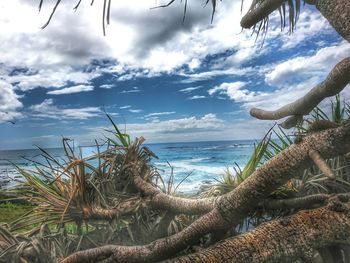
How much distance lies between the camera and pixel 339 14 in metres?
1.97

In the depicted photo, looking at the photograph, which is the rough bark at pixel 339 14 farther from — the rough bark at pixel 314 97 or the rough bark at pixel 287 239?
the rough bark at pixel 287 239

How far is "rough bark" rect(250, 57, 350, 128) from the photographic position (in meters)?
2.18

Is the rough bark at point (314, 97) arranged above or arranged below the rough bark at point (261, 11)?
below

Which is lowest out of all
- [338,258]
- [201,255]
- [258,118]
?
[338,258]

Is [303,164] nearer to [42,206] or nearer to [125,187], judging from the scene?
[125,187]

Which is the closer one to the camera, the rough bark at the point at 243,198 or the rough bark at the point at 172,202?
the rough bark at the point at 243,198

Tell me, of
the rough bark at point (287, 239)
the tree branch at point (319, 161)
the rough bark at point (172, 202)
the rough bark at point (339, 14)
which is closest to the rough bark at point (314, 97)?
the rough bark at point (339, 14)

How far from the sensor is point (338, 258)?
2.23m

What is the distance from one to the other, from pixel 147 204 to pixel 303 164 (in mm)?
1057

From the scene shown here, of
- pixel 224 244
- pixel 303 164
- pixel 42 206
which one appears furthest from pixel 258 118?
pixel 42 206

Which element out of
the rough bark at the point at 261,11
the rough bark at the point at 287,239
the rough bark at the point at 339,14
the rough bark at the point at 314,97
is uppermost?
the rough bark at the point at 261,11

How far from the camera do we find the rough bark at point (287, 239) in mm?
1836

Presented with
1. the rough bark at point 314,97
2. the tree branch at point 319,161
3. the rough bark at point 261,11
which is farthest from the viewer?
the rough bark at point 261,11

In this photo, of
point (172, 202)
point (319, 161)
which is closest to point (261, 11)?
point (319, 161)
